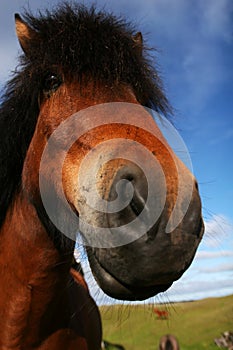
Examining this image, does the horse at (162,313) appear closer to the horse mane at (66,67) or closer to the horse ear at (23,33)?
the horse mane at (66,67)

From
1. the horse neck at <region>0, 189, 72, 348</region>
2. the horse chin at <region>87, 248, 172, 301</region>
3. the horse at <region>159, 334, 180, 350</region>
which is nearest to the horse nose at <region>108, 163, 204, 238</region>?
the horse chin at <region>87, 248, 172, 301</region>

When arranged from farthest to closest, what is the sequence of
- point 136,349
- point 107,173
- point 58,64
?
point 136,349
point 58,64
point 107,173

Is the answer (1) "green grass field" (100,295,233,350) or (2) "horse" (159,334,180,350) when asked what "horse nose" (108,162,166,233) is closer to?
(2) "horse" (159,334,180,350)

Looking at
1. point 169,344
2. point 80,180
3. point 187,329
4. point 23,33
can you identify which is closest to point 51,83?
point 23,33

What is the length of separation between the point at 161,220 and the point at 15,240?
6.42ft

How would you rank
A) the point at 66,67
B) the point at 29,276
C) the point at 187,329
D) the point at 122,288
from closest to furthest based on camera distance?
the point at 122,288 → the point at 66,67 → the point at 29,276 → the point at 187,329

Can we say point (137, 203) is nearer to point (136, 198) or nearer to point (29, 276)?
point (136, 198)

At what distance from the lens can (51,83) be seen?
312cm

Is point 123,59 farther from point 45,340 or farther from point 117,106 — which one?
point 45,340

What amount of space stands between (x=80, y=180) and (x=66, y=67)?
41.6 inches

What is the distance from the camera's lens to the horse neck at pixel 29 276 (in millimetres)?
3344

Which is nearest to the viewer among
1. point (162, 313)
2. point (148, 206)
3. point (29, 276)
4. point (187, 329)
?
point (148, 206)

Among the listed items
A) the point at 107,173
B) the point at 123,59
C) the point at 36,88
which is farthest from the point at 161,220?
the point at 36,88

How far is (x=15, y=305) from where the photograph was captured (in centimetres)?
338
